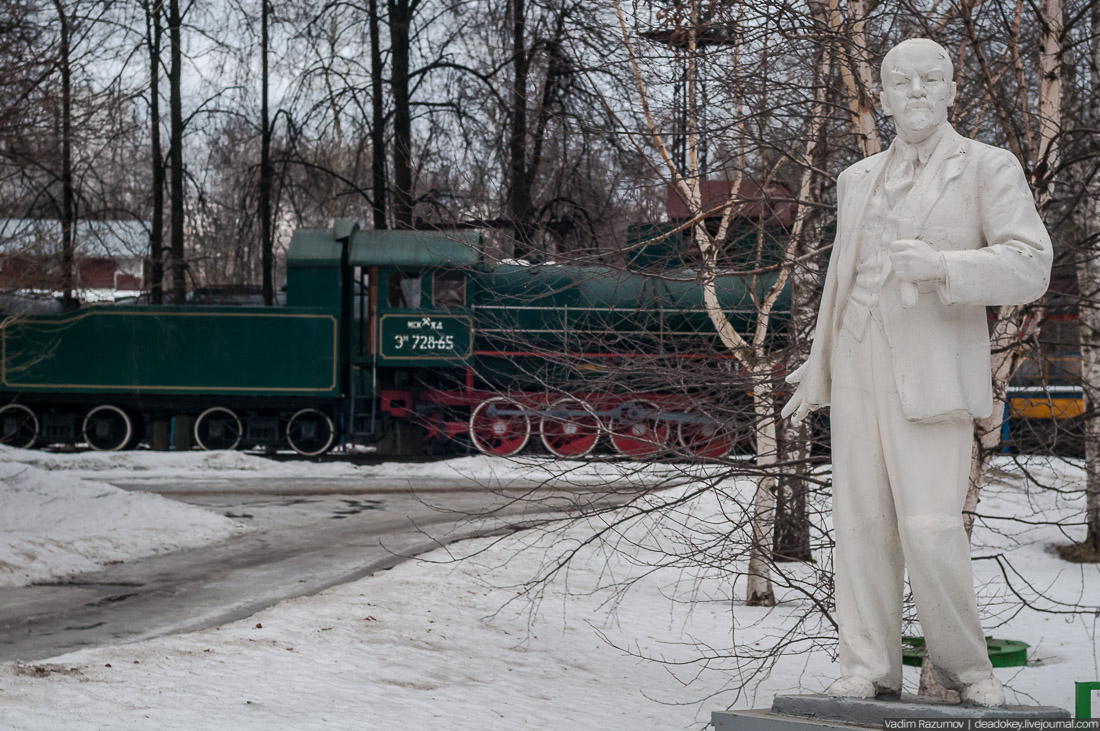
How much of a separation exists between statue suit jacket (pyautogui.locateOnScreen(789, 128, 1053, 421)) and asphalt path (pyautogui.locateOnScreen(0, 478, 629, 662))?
11.5 feet

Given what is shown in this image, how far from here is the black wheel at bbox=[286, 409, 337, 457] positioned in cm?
2116

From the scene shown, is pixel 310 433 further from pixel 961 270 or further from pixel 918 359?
pixel 961 270

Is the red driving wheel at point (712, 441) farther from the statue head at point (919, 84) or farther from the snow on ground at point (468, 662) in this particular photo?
the statue head at point (919, 84)

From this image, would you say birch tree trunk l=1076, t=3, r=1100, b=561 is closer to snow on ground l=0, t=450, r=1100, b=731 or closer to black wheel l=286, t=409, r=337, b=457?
snow on ground l=0, t=450, r=1100, b=731

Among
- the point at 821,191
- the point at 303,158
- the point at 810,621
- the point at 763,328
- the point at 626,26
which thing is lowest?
the point at 810,621

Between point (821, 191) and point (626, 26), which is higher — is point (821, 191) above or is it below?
below

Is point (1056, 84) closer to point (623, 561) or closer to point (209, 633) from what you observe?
point (209, 633)

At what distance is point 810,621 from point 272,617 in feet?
15.4

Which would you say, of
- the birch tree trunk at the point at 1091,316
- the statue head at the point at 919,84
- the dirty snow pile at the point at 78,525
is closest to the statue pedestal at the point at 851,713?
the statue head at the point at 919,84

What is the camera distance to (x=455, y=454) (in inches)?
828

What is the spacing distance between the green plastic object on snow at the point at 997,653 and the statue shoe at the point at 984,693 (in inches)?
131

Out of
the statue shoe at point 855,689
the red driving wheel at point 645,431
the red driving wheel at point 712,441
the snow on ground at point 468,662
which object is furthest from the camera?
the red driving wheel at point 712,441

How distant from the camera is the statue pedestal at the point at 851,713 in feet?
10.0

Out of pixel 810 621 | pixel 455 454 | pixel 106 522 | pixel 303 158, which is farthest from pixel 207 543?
pixel 303 158
